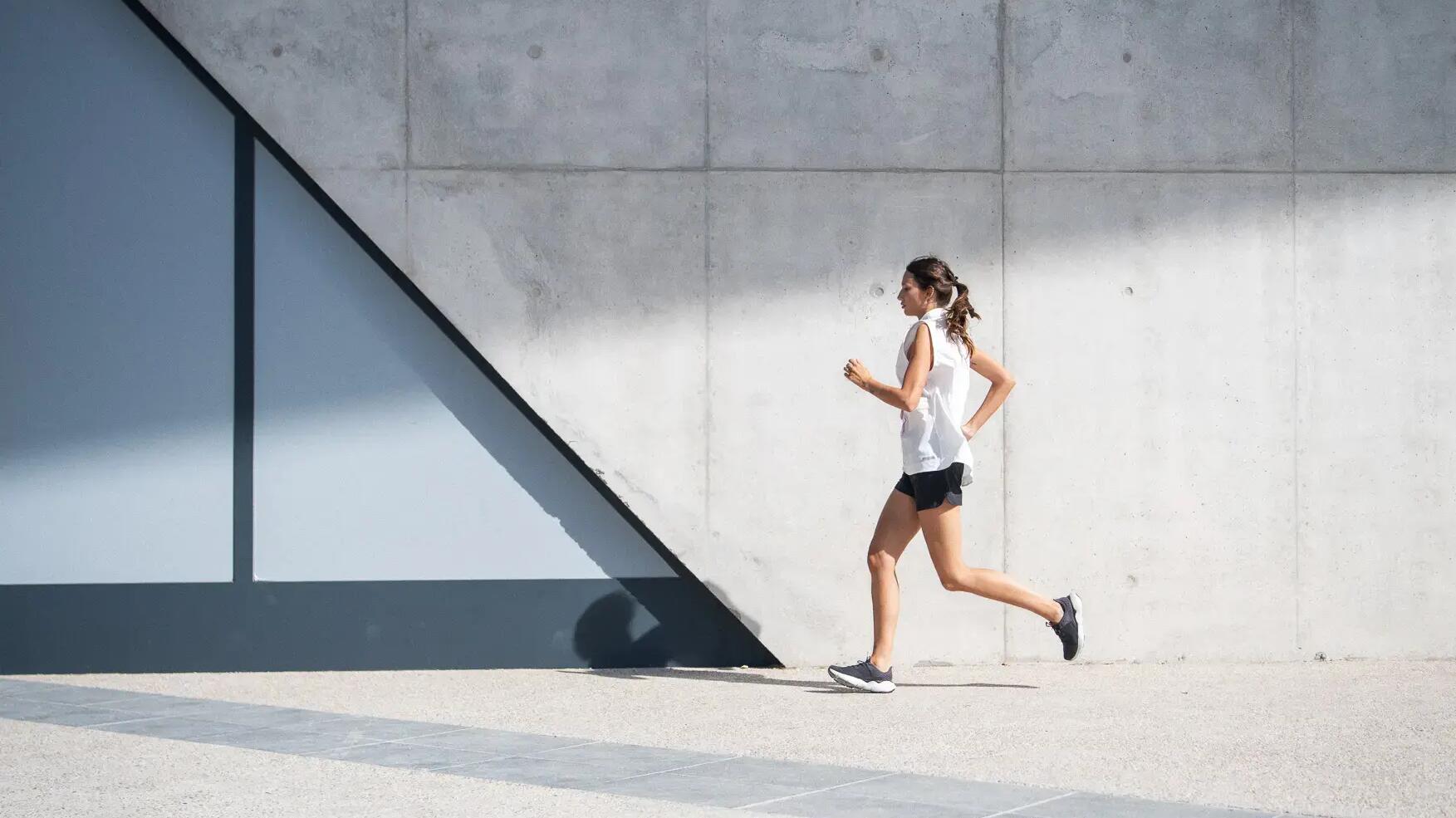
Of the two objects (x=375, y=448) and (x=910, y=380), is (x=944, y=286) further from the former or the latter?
(x=375, y=448)

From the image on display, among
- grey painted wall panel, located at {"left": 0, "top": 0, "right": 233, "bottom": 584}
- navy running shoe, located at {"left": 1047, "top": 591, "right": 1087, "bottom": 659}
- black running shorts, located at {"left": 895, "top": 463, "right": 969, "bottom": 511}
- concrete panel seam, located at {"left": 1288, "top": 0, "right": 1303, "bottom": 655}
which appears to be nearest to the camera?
black running shorts, located at {"left": 895, "top": 463, "right": 969, "bottom": 511}

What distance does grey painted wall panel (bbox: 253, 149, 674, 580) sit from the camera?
748 centimetres

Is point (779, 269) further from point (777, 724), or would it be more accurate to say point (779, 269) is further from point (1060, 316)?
point (777, 724)

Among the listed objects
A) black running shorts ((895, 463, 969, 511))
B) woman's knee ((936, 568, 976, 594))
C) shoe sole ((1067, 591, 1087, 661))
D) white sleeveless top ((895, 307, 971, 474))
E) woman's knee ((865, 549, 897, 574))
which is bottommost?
shoe sole ((1067, 591, 1087, 661))

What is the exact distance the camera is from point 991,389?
696cm

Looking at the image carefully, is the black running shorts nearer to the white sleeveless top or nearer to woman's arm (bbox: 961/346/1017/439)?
the white sleeveless top

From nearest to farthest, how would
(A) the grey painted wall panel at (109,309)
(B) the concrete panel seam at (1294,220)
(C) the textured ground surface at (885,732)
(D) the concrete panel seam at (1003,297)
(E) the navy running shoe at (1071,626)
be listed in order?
(C) the textured ground surface at (885,732), (E) the navy running shoe at (1071,626), (A) the grey painted wall panel at (109,309), (D) the concrete panel seam at (1003,297), (B) the concrete panel seam at (1294,220)

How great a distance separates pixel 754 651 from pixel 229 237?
10.9ft

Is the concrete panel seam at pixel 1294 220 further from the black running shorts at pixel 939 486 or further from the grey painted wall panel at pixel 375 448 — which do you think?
the grey painted wall panel at pixel 375 448

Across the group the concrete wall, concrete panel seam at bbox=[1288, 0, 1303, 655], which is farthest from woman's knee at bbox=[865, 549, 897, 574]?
concrete panel seam at bbox=[1288, 0, 1303, 655]

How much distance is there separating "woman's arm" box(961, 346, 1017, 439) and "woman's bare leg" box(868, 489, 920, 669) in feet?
1.56

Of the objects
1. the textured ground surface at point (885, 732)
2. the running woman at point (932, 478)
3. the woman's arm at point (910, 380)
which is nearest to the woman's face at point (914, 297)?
the running woman at point (932, 478)

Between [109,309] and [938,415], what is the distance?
4.07 metres

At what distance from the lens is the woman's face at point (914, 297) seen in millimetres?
6801
